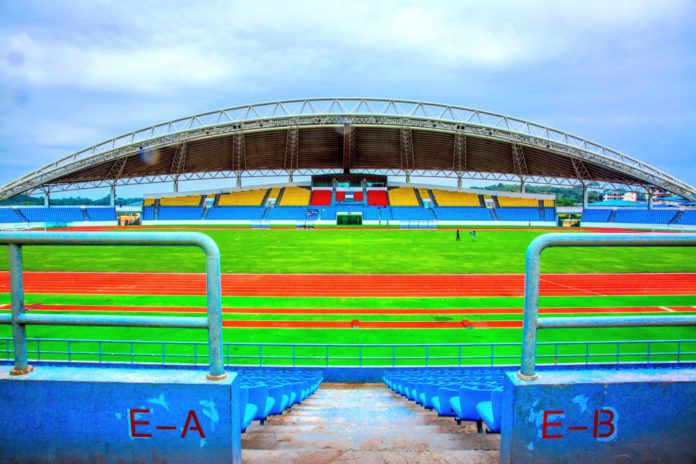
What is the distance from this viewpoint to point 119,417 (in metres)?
2.24

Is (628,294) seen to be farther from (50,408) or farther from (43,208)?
(43,208)

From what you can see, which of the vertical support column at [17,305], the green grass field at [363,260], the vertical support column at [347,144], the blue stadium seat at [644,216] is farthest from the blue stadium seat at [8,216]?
the blue stadium seat at [644,216]

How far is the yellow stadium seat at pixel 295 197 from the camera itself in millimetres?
68125

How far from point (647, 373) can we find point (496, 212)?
2680 inches

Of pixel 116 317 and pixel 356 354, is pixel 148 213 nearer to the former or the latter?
pixel 356 354

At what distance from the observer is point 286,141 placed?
61031 millimetres

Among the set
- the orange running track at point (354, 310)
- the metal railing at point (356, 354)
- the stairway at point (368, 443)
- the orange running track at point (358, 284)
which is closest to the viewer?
the stairway at point (368, 443)

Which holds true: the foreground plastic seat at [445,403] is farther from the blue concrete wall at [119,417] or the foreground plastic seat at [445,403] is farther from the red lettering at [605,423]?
the blue concrete wall at [119,417]

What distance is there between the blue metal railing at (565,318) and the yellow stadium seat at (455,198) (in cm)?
6743

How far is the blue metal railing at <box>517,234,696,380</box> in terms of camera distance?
85.0 inches

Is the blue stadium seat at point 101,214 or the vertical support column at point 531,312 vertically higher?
the blue stadium seat at point 101,214

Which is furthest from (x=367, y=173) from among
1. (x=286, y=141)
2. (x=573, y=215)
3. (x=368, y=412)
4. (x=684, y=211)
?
(x=368, y=412)

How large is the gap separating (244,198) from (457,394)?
223 ft

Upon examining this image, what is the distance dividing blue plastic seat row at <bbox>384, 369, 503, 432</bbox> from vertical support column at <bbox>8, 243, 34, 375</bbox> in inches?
121
